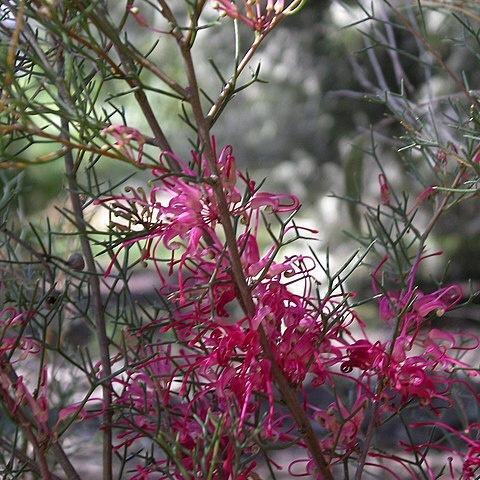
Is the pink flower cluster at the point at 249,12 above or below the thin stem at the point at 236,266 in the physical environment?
above

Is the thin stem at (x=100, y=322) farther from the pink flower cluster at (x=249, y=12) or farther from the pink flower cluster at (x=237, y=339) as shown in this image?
the pink flower cluster at (x=249, y=12)

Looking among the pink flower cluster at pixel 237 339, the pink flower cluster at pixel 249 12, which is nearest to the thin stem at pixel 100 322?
the pink flower cluster at pixel 237 339

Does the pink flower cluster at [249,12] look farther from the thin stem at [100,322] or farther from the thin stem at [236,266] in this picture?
the thin stem at [100,322]

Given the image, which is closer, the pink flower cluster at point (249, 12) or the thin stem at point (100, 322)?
the pink flower cluster at point (249, 12)

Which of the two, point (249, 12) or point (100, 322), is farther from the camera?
point (100, 322)

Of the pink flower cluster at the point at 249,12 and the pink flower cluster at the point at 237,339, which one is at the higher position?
the pink flower cluster at the point at 249,12

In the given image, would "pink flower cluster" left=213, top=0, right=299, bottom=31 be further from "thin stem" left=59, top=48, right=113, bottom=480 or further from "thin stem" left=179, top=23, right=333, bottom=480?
"thin stem" left=59, top=48, right=113, bottom=480

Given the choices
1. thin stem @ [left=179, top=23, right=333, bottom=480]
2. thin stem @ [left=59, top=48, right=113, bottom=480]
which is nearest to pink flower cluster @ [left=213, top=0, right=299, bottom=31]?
thin stem @ [left=179, top=23, right=333, bottom=480]

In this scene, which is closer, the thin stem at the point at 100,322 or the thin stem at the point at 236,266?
the thin stem at the point at 236,266

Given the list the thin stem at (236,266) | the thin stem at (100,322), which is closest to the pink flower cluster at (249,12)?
the thin stem at (236,266)

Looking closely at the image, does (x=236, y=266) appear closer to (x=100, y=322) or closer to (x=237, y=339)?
(x=237, y=339)

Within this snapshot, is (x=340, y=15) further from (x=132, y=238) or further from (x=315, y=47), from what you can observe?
(x=132, y=238)

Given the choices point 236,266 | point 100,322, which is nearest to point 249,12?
point 236,266

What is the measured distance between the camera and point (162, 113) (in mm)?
3994
